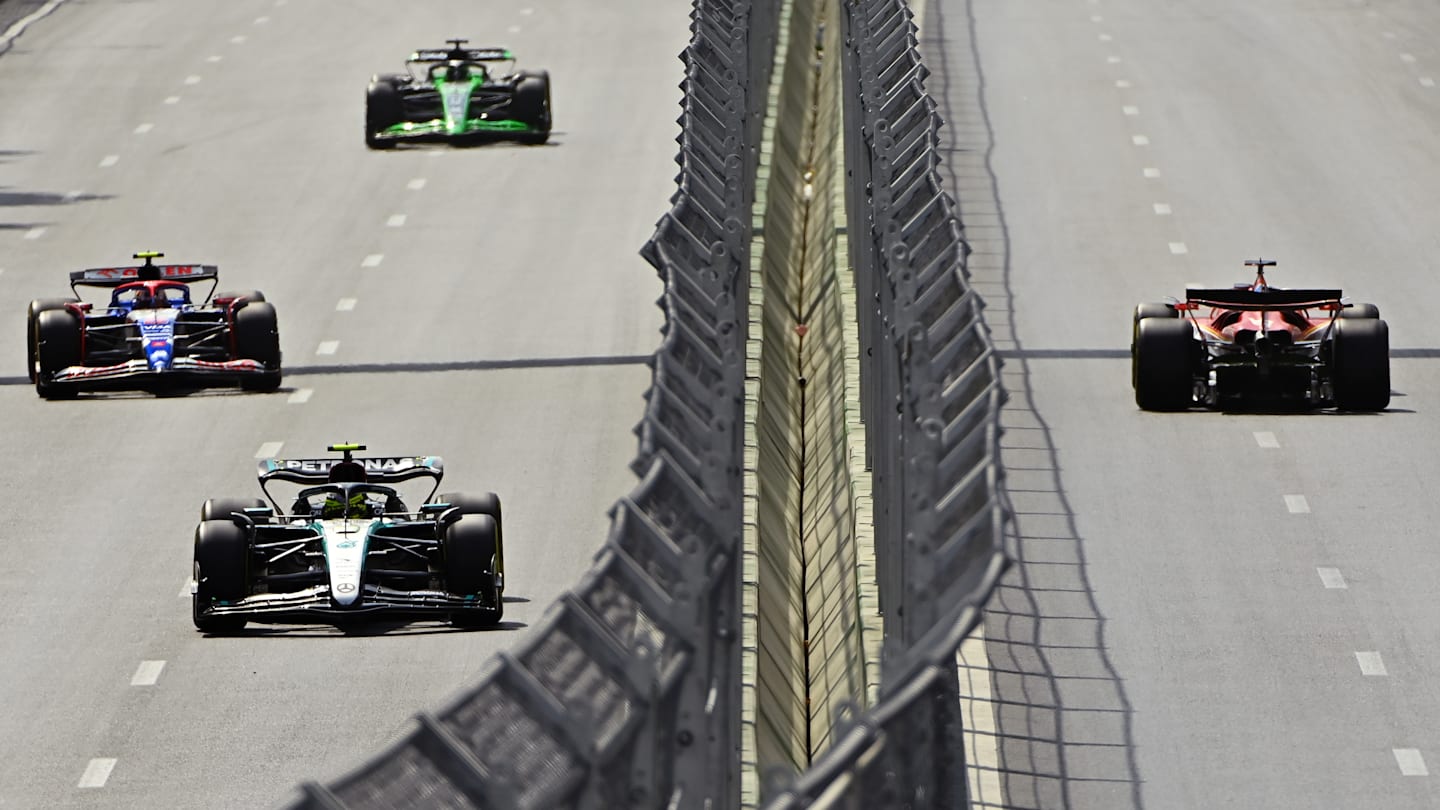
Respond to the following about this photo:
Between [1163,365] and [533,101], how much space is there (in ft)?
57.8

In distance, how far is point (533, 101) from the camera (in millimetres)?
39500

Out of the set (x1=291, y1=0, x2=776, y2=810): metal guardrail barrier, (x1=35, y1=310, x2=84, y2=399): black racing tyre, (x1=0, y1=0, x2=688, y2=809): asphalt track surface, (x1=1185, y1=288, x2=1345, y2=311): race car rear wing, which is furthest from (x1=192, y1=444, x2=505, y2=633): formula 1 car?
(x1=35, y1=310, x2=84, y2=399): black racing tyre

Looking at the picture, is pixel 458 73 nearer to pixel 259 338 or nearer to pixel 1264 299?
pixel 259 338

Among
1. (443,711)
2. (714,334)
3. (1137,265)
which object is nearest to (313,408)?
(1137,265)

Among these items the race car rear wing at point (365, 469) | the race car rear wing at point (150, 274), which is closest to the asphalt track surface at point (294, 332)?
the race car rear wing at point (365, 469)

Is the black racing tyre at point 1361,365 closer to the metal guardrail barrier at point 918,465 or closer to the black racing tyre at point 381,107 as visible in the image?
the metal guardrail barrier at point 918,465

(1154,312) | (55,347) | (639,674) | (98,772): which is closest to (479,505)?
(98,772)

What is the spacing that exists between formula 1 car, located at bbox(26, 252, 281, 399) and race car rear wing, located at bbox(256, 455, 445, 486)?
6.51m

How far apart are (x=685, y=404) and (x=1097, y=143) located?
27.5 m

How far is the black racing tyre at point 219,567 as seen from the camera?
17688mm

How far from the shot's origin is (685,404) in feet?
36.0

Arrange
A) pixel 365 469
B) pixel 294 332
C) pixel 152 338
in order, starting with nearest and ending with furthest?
pixel 365 469 → pixel 152 338 → pixel 294 332

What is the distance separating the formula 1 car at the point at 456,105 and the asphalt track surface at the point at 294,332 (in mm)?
576

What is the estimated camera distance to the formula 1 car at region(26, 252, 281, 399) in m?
25.6
